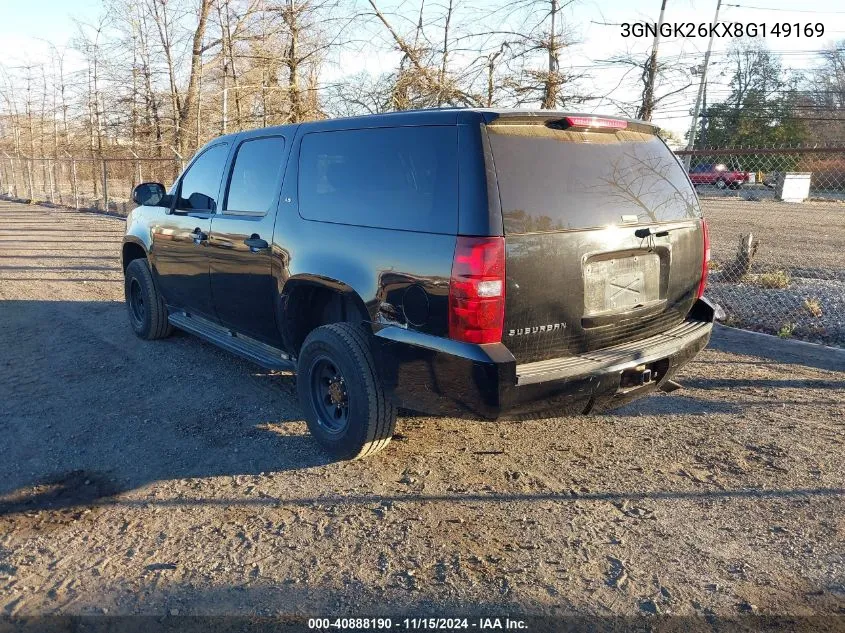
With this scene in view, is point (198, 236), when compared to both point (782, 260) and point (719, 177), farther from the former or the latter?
point (719, 177)

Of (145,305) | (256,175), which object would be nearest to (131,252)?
(145,305)

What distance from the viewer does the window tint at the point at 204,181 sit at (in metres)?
5.10

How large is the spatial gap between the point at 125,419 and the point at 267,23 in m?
10.7

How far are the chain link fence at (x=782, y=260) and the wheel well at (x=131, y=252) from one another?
6.02 meters

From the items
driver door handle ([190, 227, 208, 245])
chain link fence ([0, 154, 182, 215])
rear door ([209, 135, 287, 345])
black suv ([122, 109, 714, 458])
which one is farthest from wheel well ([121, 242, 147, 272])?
chain link fence ([0, 154, 182, 215])

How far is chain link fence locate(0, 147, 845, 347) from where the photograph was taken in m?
7.00

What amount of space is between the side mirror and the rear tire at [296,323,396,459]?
2.82 metres

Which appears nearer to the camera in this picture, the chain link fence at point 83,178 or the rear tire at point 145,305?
the rear tire at point 145,305

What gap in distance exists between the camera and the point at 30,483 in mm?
3568

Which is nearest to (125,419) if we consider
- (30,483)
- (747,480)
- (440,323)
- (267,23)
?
(30,483)

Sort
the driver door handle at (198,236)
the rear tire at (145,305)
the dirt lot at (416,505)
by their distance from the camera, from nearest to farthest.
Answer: the dirt lot at (416,505), the driver door handle at (198,236), the rear tire at (145,305)

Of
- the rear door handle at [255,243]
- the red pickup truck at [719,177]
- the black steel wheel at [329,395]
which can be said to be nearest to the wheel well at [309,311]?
the black steel wheel at [329,395]

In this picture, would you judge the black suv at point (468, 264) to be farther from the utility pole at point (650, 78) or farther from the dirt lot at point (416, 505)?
the utility pole at point (650, 78)

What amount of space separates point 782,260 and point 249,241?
10644 mm
